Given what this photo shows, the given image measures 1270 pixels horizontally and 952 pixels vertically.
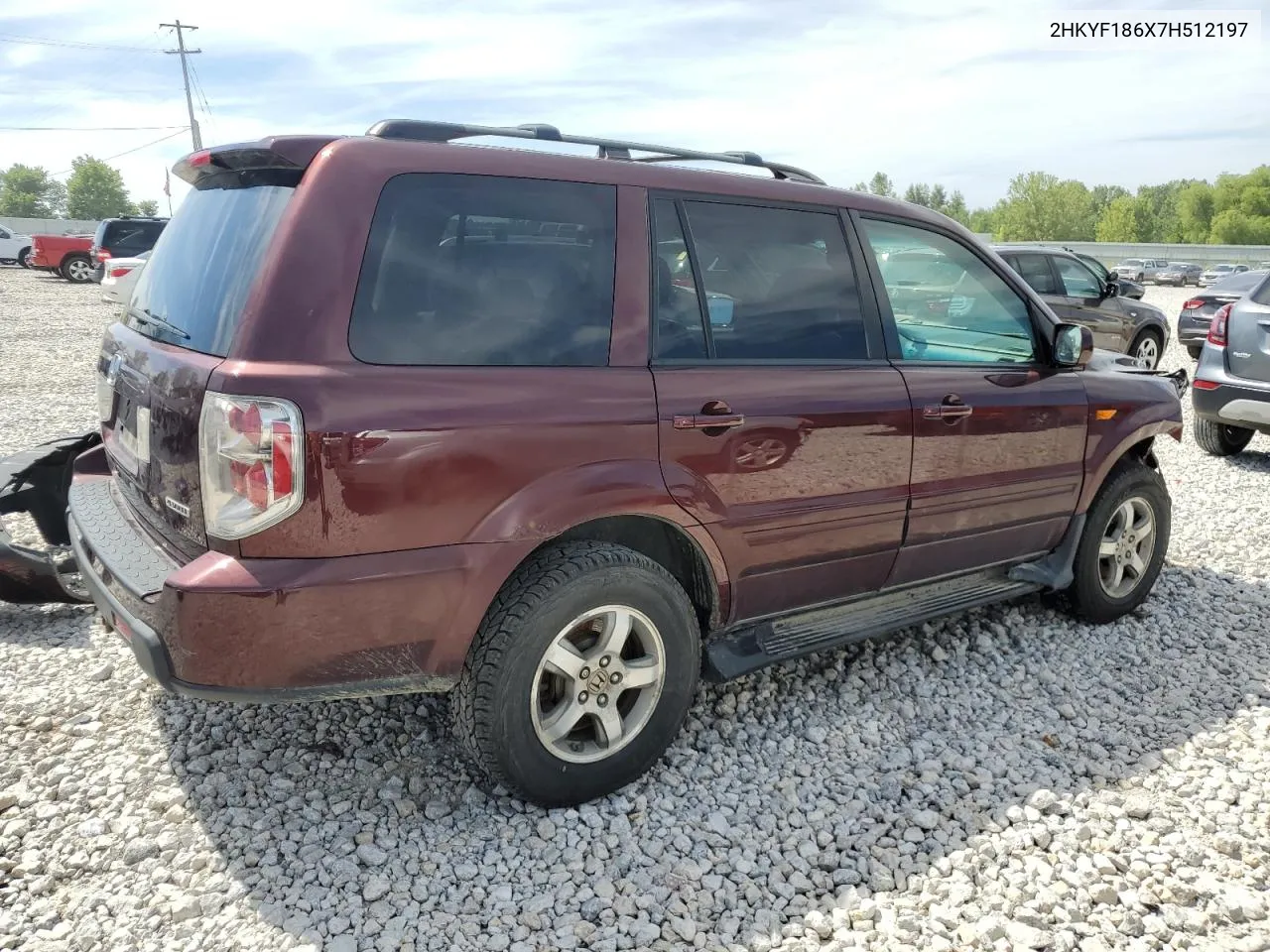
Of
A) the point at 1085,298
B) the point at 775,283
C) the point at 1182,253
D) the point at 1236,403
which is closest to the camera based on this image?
the point at 775,283

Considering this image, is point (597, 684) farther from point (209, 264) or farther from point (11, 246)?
point (11, 246)

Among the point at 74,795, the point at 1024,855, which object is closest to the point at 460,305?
the point at 74,795

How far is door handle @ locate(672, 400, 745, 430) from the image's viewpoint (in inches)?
113

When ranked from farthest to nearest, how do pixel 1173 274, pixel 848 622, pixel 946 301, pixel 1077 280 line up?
pixel 1173 274 < pixel 1077 280 < pixel 946 301 < pixel 848 622

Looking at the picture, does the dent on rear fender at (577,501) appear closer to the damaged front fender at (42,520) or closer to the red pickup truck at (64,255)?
the damaged front fender at (42,520)

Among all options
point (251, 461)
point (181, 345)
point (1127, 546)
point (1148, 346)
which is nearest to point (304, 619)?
point (251, 461)

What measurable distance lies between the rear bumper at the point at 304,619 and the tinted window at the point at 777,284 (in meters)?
1.10

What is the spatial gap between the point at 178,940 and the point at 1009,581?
131 inches

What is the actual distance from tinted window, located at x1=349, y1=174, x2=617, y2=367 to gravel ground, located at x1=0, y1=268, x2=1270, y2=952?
1.39 m

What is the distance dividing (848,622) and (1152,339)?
11265mm

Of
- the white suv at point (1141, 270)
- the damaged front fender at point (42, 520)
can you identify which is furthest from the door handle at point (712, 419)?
the white suv at point (1141, 270)

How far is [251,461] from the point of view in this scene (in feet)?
7.59

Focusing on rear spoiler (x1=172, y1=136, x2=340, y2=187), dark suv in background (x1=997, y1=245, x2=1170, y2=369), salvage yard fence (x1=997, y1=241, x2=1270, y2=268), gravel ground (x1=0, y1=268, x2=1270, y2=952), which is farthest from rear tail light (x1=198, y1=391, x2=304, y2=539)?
salvage yard fence (x1=997, y1=241, x2=1270, y2=268)

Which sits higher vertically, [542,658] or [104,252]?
[104,252]
